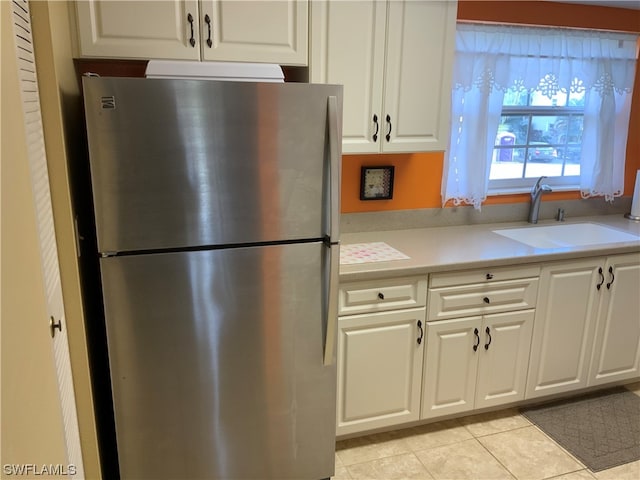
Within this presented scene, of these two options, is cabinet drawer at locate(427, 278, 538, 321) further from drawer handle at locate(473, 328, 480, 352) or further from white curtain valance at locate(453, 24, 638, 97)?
white curtain valance at locate(453, 24, 638, 97)

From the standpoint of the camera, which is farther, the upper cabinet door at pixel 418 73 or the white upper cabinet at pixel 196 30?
the upper cabinet door at pixel 418 73

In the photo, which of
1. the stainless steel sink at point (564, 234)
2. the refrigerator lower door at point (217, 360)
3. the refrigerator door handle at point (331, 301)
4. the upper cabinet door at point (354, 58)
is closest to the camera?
the refrigerator lower door at point (217, 360)

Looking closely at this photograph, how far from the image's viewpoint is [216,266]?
65.6 inches

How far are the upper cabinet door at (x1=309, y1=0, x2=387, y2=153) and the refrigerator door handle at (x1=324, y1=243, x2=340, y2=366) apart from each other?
2.15 ft

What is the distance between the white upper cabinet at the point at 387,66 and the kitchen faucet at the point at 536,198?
0.88m

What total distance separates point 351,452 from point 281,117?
159cm

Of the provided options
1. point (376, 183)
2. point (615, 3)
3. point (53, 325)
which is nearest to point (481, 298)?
point (376, 183)

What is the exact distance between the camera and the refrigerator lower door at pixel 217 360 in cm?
165

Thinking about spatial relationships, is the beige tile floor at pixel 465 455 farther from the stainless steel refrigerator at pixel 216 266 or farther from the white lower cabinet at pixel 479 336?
the stainless steel refrigerator at pixel 216 266

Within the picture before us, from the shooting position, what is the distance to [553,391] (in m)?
2.62

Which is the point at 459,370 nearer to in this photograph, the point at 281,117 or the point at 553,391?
the point at 553,391

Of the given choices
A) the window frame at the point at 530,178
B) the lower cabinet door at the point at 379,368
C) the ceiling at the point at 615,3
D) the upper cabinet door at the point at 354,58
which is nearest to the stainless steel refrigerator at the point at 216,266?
the lower cabinet door at the point at 379,368

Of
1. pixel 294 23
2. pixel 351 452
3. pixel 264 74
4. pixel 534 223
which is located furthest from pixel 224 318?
pixel 534 223

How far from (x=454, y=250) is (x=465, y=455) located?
37.4 inches
